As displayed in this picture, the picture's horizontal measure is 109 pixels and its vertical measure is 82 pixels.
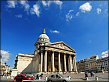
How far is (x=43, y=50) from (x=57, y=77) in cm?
3157

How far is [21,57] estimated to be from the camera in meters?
58.9

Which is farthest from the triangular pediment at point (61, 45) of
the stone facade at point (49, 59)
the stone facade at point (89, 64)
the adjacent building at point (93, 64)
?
the stone facade at point (89, 64)

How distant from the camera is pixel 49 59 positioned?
168 ft

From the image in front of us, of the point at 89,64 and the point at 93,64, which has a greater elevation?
the point at 93,64

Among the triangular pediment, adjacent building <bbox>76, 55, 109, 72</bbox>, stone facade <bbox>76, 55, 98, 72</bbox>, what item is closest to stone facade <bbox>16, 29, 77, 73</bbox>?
the triangular pediment

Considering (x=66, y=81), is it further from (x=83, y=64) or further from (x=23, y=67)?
(x=83, y=64)

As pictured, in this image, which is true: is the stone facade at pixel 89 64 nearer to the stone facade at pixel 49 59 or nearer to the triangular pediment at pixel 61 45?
the stone facade at pixel 49 59

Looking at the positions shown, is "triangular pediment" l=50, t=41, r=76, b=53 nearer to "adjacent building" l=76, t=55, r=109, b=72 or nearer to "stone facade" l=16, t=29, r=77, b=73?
"stone facade" l=16, t=29, r=77, b=73

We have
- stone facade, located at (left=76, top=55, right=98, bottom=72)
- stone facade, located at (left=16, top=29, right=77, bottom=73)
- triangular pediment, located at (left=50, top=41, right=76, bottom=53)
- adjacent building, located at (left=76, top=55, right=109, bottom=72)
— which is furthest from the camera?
stone facade, located at (left=76, top=55, right=98, bottom=72)

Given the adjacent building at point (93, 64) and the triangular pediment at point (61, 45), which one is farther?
the adjacent building at point (93, 64)

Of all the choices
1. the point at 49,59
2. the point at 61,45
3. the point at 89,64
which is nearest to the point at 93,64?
the point at 89,64

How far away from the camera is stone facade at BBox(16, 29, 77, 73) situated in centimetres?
4496

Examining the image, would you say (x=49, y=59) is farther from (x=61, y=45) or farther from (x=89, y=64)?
(x=89, y=64)

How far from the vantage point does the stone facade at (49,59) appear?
147 feet
